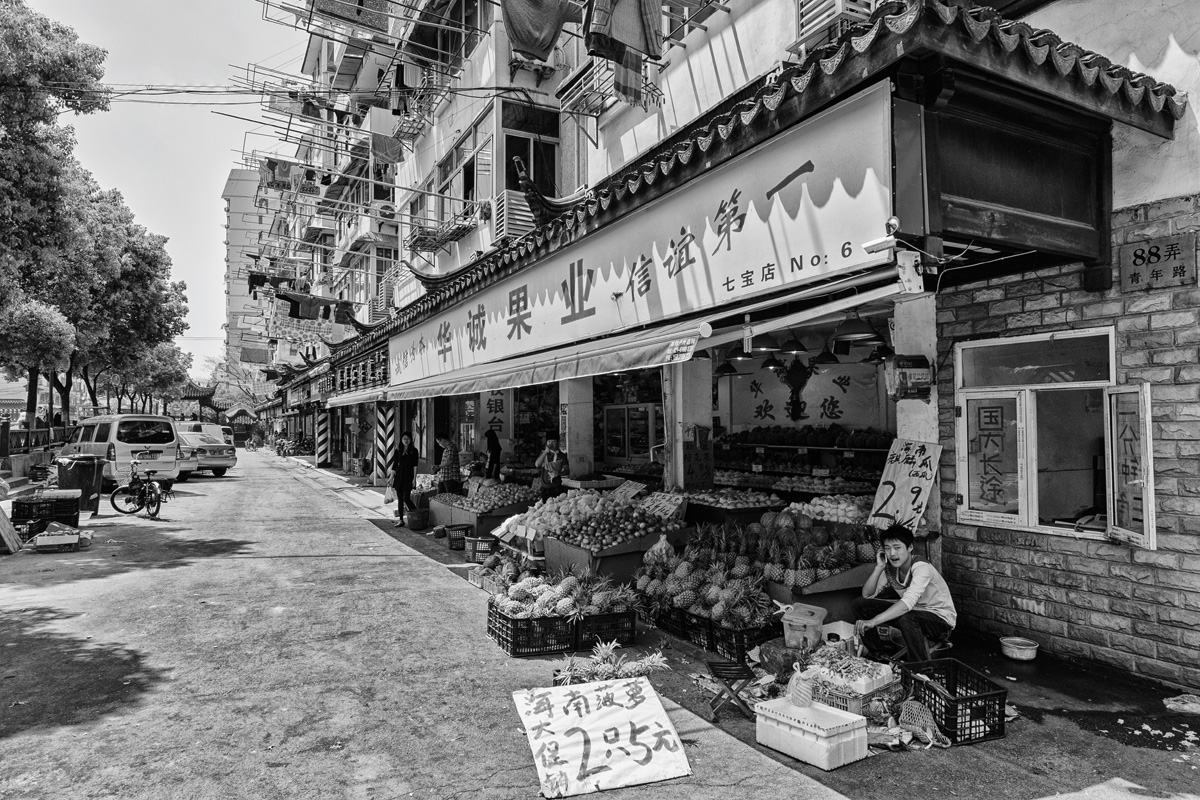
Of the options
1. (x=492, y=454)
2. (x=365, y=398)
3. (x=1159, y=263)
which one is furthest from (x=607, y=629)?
(x=365, y=398)

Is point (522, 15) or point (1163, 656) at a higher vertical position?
point (522, 15)

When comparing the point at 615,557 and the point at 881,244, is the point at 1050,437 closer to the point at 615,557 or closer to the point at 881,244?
the point at 881,244

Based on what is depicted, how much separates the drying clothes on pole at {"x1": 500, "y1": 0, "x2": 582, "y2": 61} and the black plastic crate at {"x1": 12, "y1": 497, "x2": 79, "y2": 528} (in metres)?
12.2

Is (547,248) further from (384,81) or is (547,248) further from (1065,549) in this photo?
(384,81)

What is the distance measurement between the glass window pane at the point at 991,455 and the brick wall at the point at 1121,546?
14.2 inches

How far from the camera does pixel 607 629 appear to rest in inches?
273

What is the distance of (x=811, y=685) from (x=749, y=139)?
14.9 feet

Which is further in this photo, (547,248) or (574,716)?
(547,248)

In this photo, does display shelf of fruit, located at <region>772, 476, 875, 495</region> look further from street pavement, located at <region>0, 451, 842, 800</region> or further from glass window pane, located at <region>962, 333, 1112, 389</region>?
street pavement, located at <region>0, 451, 842, 800</region>

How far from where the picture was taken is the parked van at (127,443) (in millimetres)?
20422

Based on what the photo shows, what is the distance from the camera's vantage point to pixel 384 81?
2675 centimetres

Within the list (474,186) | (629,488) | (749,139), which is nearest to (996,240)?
(749,139)

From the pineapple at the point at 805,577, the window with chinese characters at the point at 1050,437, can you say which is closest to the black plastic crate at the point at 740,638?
the pineapple at the point at 805,577

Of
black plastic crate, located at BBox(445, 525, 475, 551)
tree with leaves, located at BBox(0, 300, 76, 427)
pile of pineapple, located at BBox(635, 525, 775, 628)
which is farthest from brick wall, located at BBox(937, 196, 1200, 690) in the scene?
tree with leaves, located at BBox(0, 300, 76, 427)
